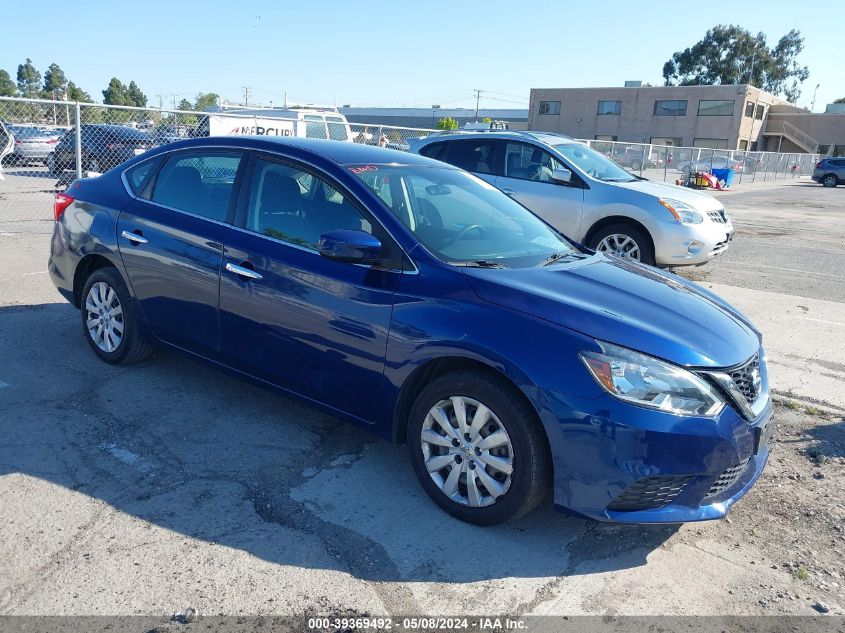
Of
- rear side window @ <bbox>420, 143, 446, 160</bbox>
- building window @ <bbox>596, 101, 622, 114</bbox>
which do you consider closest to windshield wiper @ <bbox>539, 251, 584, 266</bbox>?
rear side window @ <bbox>420, 143, 446, 160</bbox>

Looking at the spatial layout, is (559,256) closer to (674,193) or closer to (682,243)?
(682,243)

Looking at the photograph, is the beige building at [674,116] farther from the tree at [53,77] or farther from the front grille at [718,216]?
the tree at [53,77]

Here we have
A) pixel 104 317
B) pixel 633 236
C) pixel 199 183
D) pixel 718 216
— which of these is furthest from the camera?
pixel 718 216

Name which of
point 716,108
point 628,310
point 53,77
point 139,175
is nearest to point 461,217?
point 628,310

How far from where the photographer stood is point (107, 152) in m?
14.4

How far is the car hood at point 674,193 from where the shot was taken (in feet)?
29.4

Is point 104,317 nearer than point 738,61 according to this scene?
Yes

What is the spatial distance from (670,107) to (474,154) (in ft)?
188

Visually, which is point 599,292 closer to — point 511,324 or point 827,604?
point 511,324

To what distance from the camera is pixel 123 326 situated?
16.3ft

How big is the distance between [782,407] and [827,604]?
7.78 feet

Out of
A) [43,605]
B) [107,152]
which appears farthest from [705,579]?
[107,152]

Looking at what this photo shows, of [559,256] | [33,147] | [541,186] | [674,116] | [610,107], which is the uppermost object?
[610,107]

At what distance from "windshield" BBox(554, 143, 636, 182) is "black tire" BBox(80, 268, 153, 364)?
20.4ft
